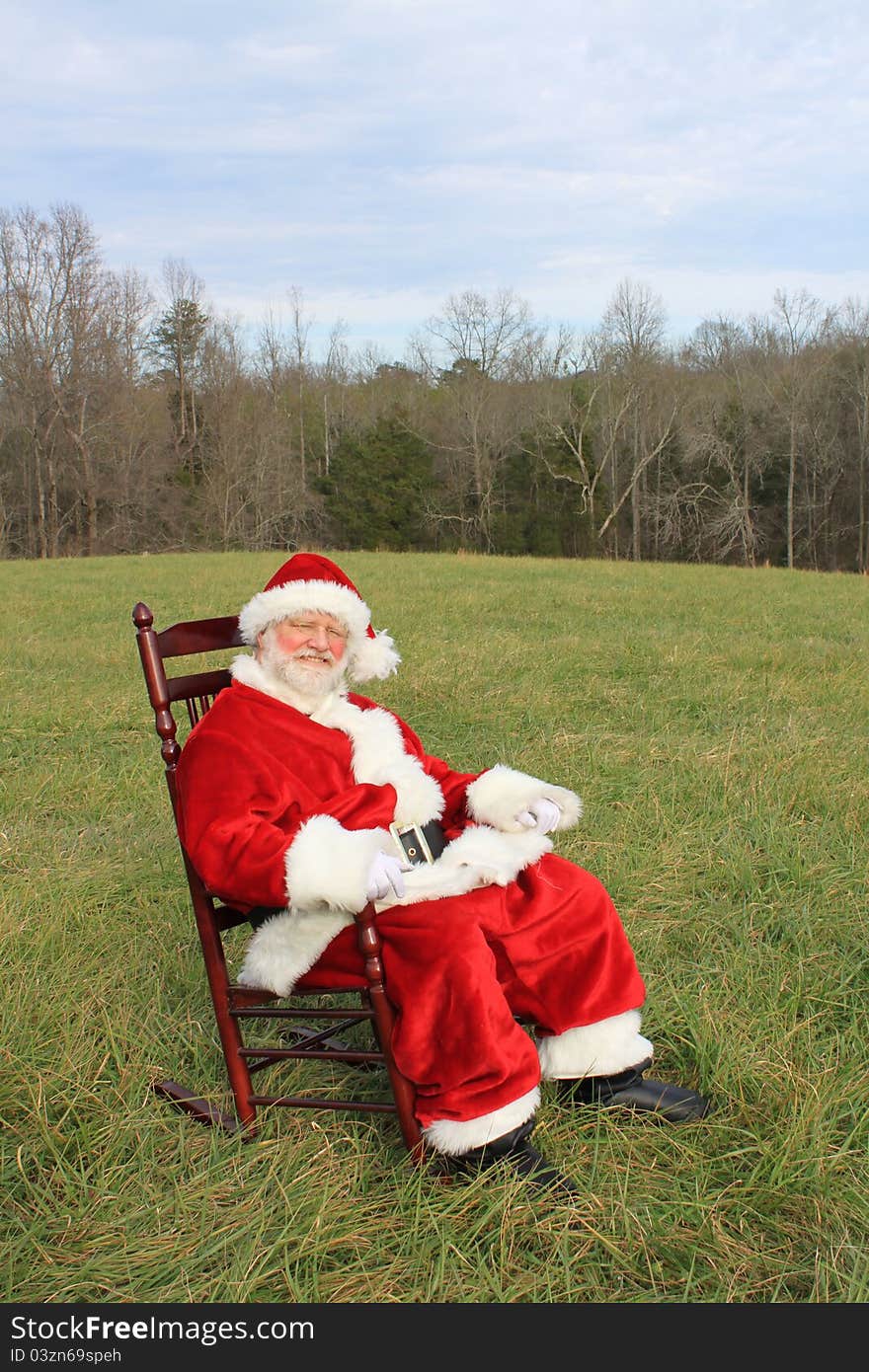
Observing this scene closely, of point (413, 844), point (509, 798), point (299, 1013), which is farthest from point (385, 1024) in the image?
point (509, 798)

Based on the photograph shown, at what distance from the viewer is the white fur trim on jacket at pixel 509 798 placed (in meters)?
2.71

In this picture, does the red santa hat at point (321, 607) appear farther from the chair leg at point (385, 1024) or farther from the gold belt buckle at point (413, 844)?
the chair leg at point (385, 1024)

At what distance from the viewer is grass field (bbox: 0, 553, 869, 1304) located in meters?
2.04

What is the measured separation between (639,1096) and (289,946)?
3.15 feet

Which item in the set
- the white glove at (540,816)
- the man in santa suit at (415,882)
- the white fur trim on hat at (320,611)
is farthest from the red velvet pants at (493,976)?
the white fur trim on hat at (320,611)

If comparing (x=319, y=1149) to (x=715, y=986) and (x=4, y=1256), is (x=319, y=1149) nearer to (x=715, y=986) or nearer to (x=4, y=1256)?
(x=4, y=1256)

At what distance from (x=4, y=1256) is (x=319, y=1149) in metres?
0.68

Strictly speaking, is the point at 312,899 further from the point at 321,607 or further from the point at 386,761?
the point at 321,607

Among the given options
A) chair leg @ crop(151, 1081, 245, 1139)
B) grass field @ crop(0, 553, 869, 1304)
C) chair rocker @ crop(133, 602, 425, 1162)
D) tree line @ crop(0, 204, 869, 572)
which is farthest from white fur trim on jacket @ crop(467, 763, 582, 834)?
tree line @ crop(0, 204, 869, 572)

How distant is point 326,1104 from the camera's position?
2.37 m

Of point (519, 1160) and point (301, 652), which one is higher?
point (301, 652)

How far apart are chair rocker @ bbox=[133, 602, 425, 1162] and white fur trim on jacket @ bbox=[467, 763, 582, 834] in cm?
58

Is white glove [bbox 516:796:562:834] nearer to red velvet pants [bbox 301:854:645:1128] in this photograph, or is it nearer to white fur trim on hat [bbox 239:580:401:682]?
red velvet pants [bbox 301:854:645:1128]
